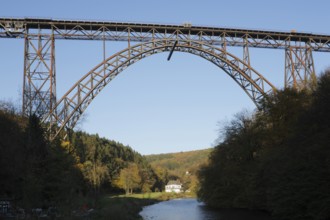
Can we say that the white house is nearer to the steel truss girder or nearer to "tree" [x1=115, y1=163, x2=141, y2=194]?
"tree" [x1=115, y1=163, x2=141, y2=194]

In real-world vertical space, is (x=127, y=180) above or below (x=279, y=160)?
above

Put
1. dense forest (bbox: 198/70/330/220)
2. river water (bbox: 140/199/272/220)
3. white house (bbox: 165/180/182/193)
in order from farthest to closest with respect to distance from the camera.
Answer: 1. white house (bbox: 165/180/182/193)
2. river water (bbox: 140/199/272/220)
3. dense forest (bbox: 198/70/330/220)

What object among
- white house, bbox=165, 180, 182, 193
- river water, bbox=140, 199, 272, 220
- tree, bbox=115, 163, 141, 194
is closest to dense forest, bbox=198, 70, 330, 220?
river water, bbox=140, 199, 272, 220

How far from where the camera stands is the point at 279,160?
27.5 meters

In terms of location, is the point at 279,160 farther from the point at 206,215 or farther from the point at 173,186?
the point at 173,186

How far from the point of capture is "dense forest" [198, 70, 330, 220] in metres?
22.3

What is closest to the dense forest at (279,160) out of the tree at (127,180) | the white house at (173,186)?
the tree at (127,180)

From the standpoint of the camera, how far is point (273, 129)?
111 ft

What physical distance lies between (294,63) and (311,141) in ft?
34.0

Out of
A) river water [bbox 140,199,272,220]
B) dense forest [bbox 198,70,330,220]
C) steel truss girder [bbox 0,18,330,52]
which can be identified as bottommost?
river water [bbox 140,199,272,220]

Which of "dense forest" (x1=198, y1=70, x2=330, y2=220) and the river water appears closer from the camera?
"dense forest" (x1=198, y1=70, x2=330, y2=220)

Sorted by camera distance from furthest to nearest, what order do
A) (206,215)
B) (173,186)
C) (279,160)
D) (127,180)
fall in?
(173,186), (127,180), (206,215), (279,160)

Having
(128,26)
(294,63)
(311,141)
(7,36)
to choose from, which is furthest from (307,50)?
(7,36)

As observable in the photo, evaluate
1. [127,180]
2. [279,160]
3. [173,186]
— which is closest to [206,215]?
[279,160]
